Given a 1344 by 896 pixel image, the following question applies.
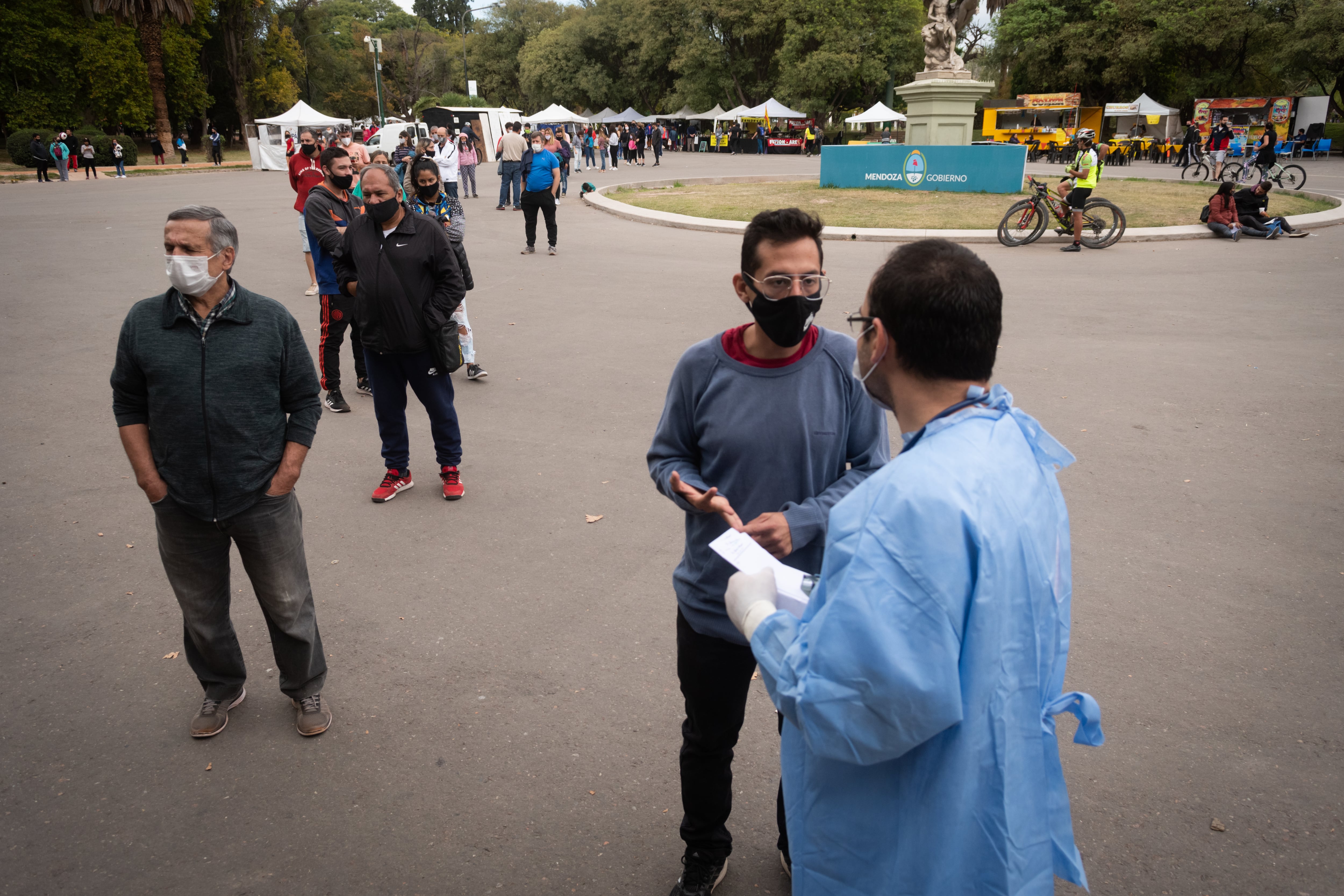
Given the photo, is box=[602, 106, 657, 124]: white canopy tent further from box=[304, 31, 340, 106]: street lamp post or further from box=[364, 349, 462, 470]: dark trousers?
box=[364, 349, 462, 470]: dark trousers

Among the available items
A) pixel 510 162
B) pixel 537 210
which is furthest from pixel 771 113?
pixel 537 210

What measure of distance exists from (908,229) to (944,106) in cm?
883

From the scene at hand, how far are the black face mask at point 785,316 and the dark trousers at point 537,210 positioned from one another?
12.2 meters

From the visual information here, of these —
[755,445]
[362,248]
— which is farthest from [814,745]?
[362,248]

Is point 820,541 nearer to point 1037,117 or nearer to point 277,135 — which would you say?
point 277,135

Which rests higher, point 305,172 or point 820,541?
point 305,172

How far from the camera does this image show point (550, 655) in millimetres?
3938

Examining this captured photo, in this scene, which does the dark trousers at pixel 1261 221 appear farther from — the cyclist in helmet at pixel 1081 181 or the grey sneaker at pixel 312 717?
the grey sneaker at pixel 312 717

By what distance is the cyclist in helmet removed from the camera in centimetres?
1385

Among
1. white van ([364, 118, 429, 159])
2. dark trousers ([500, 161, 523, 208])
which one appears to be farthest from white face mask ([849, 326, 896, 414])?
white van ([364, 118, 429, 159])

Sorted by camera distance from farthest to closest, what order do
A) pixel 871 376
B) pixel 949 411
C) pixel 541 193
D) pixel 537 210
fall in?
pixel 537 210 < pixel 541 193 < pixel 871 376 < pixel 949 411

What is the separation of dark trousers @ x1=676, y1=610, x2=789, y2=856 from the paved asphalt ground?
266 millimetres

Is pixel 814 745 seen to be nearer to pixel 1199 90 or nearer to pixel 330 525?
pixel 330 525

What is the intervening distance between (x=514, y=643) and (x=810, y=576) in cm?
242
